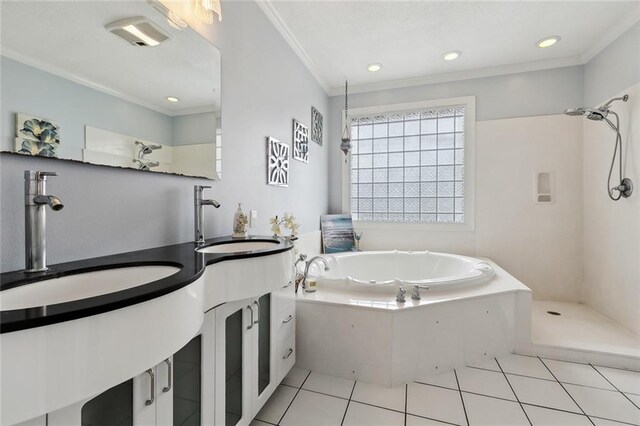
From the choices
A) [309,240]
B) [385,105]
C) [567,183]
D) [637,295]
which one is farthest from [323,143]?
[637,295]

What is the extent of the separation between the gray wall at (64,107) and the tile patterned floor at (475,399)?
148 centimetres

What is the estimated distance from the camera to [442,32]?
250 centimetres

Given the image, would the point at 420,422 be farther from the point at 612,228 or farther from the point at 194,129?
the point at 612,228

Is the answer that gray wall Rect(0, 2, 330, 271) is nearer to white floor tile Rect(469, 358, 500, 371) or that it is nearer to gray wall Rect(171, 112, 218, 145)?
gray wall Rect(171, 112, 218, 145)

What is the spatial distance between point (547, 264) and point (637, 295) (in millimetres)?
812

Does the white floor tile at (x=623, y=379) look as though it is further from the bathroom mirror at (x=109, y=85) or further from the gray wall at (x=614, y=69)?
the bathroom mirror at (x=109, y=85)

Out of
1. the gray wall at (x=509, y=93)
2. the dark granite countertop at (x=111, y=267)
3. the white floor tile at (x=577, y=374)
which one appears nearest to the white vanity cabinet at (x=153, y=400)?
the dark granite countertop at (x=111, y=267)

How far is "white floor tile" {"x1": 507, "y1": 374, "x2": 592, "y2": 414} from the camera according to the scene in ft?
5.17

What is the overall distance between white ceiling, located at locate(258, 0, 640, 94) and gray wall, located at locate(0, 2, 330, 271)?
0.27 metres

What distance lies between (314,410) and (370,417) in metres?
0.29

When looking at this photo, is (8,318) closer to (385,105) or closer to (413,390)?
(413,390)

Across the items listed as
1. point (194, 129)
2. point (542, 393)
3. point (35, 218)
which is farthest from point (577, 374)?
point (35, 218)

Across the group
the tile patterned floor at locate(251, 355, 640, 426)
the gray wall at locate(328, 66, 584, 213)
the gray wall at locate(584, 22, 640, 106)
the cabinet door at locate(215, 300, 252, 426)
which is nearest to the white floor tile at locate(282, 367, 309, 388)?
the tile patterned floor at locate(251, 355, 640, 426)

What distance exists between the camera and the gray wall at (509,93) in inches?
116
